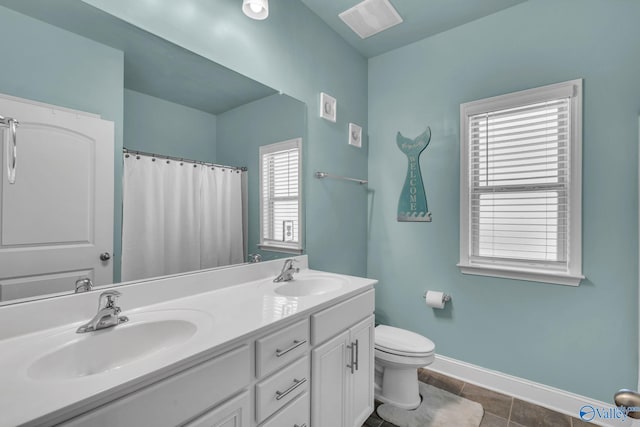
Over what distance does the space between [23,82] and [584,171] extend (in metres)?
2.67

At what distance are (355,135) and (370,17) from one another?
834 mm

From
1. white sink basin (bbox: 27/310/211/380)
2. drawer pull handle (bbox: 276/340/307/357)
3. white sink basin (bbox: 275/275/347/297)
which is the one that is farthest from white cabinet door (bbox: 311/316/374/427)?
white sink basin (bbox: 27/310/211/380)

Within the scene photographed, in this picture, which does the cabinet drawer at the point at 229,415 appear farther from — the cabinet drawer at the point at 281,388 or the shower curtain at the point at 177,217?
the shower curtain at the point at 177,217

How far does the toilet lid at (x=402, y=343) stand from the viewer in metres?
1.73

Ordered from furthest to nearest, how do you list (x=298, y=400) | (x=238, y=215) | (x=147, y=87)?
1. (x=238, y=215)
2. (x=147, y=87)
3. (x=298, y=400)

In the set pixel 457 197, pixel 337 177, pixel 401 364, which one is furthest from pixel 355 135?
pixel 401 364

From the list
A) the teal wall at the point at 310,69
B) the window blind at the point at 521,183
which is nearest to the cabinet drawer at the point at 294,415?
the teal wall at the point at 310,69

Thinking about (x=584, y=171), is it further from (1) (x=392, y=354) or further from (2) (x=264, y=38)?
(2) (x=264, y=38)

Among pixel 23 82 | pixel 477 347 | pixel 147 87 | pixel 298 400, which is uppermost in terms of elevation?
pixel 147 87

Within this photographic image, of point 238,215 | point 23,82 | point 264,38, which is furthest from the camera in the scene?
point 264,38

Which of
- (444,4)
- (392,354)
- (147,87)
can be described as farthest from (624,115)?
(147,87)

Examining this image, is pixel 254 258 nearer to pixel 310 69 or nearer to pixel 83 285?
pixel 83 285

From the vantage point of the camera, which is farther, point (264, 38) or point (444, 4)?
point (444, 4)

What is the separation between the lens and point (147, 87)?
1236mm
